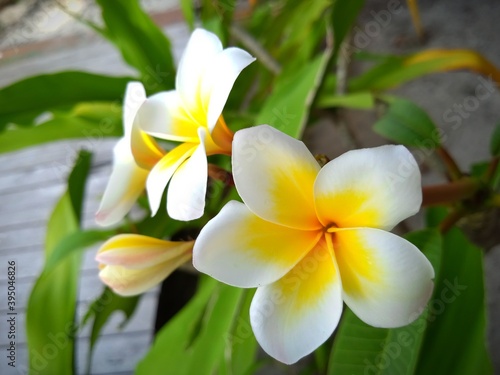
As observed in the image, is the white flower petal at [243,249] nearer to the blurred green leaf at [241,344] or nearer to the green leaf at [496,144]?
the blurred green leaf at [241,344]

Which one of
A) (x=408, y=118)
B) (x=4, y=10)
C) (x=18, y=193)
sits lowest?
(x=18, y=193)

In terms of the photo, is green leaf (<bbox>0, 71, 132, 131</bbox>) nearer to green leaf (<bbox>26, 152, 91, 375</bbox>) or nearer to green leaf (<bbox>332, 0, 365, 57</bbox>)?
green leaf (<bbox>26, 152, 91, 375</bbox>)

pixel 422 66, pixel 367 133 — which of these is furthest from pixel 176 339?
pixel 367 133

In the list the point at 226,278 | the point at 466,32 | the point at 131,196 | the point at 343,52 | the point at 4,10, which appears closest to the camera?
the point at 226,278

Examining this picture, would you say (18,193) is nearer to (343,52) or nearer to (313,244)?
(343,52)

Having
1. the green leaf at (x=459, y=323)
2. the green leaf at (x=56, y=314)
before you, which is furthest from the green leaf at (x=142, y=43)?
the green leaf at (x=459, y=323)

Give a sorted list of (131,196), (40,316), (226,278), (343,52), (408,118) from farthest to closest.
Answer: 1. (343,52)
2. (40,316)
3. (408,118)
4. (131,196)
5. (226,278)

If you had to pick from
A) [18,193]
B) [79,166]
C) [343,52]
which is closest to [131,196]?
[79,166]

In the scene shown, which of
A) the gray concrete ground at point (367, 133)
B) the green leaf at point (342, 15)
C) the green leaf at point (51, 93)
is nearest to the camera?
the green leaf at point (342, 15)
